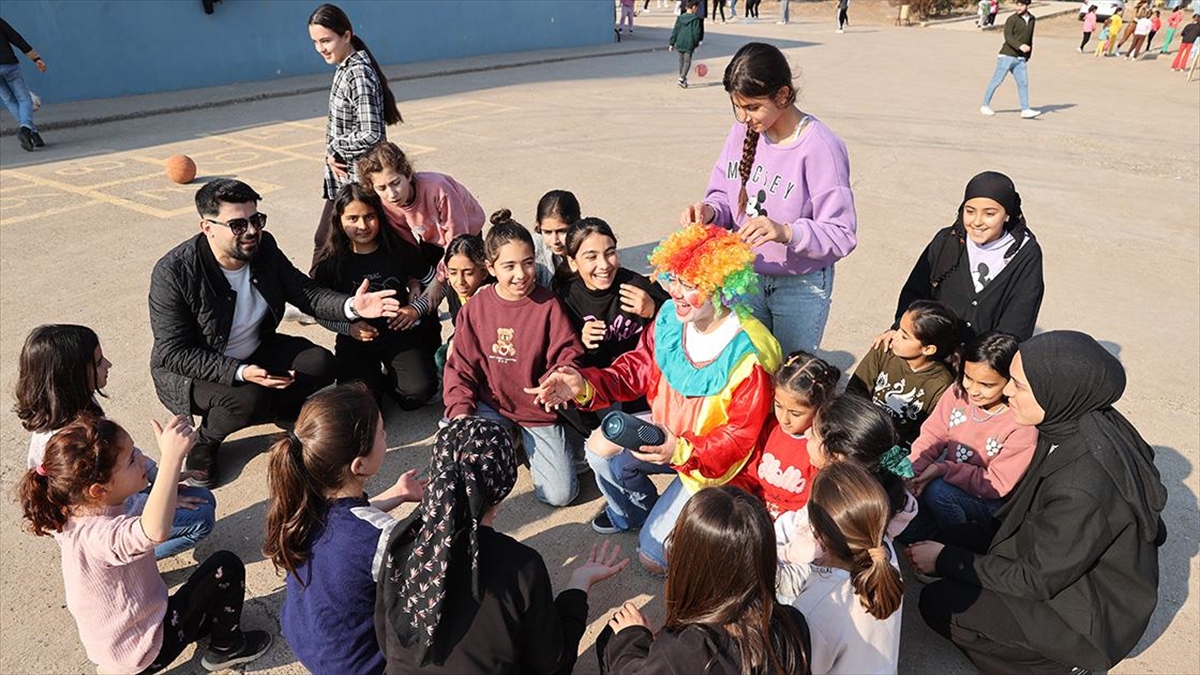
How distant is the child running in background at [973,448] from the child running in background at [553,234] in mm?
2133

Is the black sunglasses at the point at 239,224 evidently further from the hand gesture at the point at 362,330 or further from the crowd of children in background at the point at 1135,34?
the crowd of children in background at the point at 1135,34

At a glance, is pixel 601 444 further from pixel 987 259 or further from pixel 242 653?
pixel 987 259

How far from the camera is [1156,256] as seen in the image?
7461 mm

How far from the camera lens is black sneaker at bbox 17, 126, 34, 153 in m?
10.4

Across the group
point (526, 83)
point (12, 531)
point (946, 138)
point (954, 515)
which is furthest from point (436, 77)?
point (954, 515)

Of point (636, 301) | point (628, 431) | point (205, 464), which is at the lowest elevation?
point (205, 464)

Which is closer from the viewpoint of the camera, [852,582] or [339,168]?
[852,582]

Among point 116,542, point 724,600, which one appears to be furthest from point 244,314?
point 724,600

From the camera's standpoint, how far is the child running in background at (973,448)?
3.25 meters

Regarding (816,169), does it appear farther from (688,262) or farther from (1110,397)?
(1110,397)

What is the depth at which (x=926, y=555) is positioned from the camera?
310 cm

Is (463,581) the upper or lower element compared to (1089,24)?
upper

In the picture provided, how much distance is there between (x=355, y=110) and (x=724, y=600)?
465cm

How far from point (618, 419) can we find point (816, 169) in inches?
59.2
